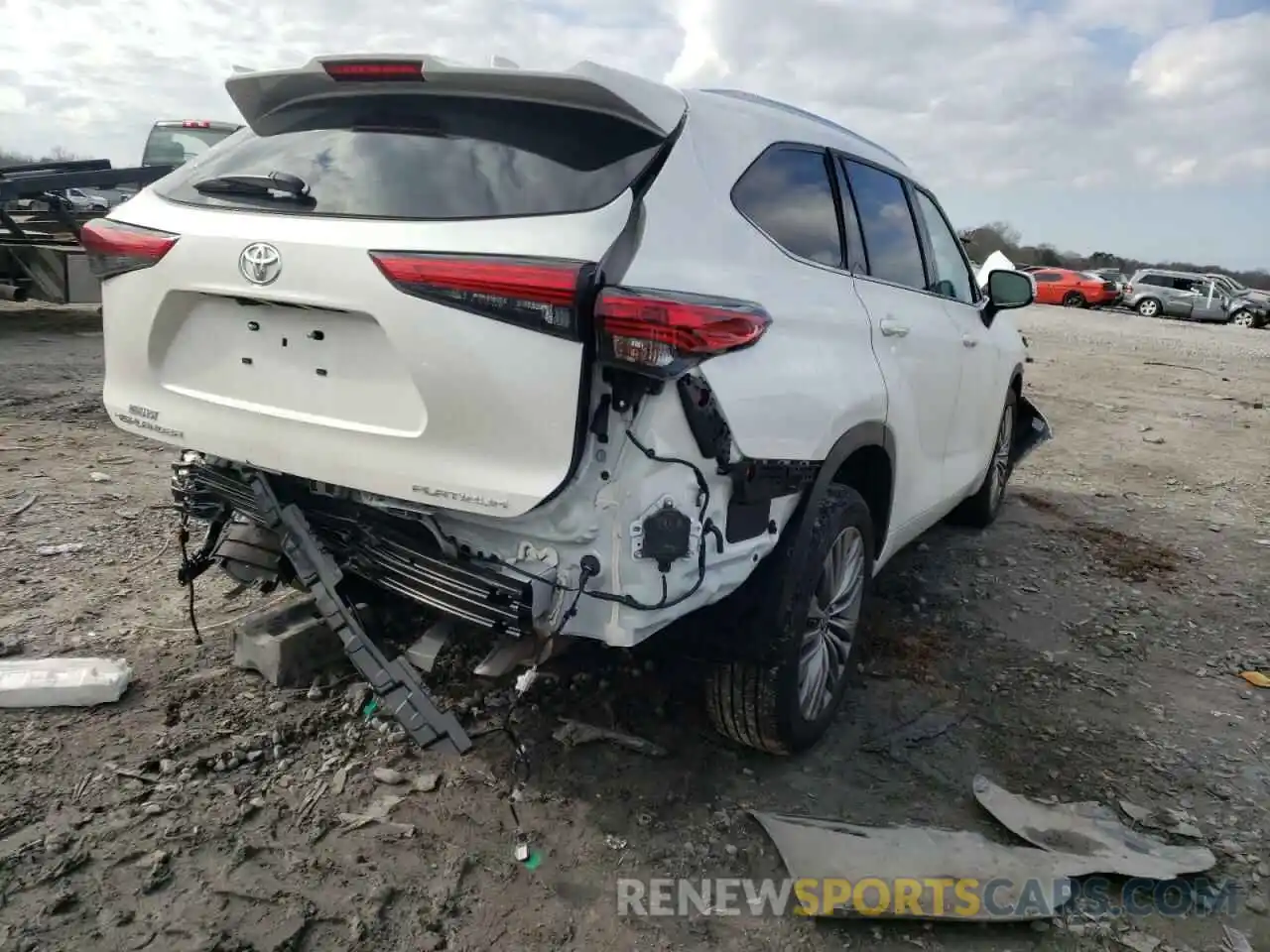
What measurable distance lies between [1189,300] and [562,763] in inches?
1467

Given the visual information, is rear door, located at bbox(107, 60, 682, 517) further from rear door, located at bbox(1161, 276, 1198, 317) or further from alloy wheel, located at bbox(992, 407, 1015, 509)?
rear door, located at bbox(1161, 276, 1198, 317)

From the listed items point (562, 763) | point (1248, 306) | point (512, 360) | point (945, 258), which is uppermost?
point (1248, 306)

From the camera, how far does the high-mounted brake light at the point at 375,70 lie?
2.55 m

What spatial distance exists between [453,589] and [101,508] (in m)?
3.23

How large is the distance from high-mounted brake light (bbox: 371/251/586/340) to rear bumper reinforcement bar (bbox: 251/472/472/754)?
31.4 inches

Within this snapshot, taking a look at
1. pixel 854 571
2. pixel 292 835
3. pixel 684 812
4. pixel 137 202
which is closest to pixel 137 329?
pixel 137 202

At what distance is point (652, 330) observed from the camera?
2.21m

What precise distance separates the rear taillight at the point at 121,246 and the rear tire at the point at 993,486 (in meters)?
4.34

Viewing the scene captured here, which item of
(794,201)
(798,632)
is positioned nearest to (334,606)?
(798,632)

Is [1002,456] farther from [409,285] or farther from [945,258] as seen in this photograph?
[409,285]

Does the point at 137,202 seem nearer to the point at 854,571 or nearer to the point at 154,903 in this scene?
the point at 154,903

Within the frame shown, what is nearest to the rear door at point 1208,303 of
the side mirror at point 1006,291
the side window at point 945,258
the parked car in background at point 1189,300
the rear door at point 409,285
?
the parked car in background at point 1189,300

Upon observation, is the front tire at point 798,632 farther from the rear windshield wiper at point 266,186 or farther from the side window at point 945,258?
the rear windshield wiper at point 266,186

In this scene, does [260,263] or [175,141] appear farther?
[175,141]
